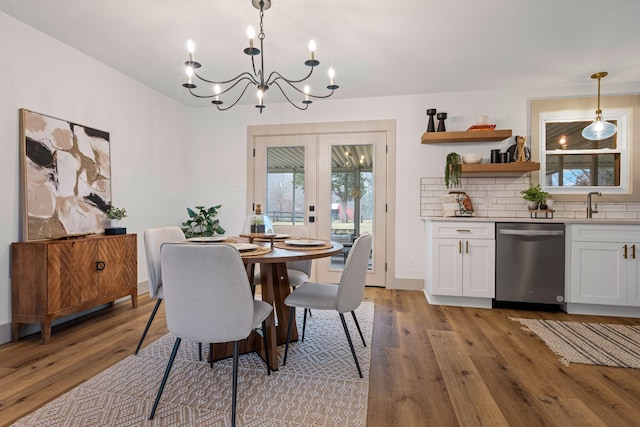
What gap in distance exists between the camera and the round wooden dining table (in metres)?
1.75

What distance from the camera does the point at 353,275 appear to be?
190cm

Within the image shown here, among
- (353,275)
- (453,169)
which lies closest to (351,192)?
(453,169)

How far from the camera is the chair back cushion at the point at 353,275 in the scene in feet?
6.05

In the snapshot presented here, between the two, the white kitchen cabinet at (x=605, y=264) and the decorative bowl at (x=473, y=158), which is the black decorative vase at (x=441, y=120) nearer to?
the decorative bowl at (x=473, y=158)

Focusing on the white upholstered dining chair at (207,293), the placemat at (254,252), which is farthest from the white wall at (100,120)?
the placemat at (254,252)

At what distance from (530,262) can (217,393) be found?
301cm

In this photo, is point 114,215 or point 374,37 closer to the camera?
point 374,37

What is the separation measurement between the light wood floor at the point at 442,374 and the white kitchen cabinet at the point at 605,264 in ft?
0.81

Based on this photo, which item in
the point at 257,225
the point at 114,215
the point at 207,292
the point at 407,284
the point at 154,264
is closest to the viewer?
the point at 207,292

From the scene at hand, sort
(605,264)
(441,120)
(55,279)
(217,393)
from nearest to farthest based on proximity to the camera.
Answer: (217,393) → (55,279) → (605,264) → (441,120)

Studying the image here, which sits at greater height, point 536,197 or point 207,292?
point 536,197

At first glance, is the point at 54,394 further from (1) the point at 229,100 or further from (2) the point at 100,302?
(1) the point at 229,100

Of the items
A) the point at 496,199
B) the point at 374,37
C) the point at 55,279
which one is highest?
the point at 374,37

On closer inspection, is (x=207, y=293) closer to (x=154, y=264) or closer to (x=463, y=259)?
(x=154, y=264)
